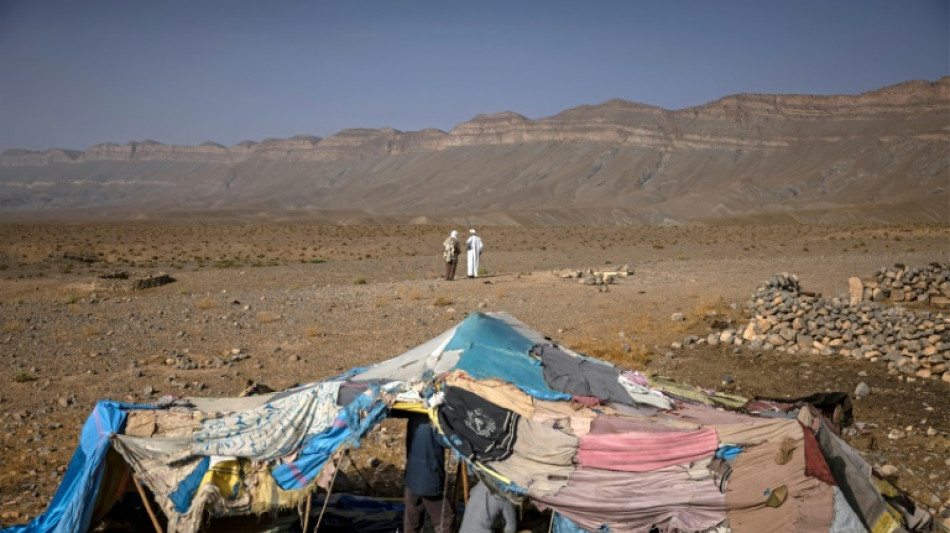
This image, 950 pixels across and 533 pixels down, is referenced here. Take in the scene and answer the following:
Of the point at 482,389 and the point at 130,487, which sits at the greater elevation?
the point at 482,389

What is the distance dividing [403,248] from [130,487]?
132 feet

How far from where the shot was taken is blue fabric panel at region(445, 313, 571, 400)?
718 centimetres

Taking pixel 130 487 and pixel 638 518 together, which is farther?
pixel 130 487

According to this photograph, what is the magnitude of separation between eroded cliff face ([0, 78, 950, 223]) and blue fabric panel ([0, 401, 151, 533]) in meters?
82.0

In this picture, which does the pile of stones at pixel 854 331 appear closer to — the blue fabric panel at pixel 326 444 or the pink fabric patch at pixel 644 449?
the pink fabric patch at pixel 644 449

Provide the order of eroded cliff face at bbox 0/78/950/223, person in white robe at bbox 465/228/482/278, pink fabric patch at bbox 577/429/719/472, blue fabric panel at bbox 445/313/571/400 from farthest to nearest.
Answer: eroded cliff face at bbox 0/78/950/223, person in white robe at bbox 465/228/482/278, blue fabric panel at bbox 445/313/571/400, pink fabric patch at bbox 577/429/719/472

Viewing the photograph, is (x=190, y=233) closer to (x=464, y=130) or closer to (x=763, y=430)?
(x=763, y=430)

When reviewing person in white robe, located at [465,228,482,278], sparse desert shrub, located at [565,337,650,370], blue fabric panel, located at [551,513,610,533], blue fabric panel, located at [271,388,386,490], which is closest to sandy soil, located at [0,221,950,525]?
sparse desert shrub, located at [565,337,650,370]

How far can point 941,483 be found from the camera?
26.6 ft

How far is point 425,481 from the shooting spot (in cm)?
651

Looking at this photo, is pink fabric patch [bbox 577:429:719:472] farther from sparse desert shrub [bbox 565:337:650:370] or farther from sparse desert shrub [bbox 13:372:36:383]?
sparse desert shrub [bbox 13:372:36:383]

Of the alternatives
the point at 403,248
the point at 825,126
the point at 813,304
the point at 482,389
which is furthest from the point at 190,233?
the point at 825,126

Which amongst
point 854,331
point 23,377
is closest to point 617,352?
point 854,331

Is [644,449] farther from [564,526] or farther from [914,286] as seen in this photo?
[914,286]
